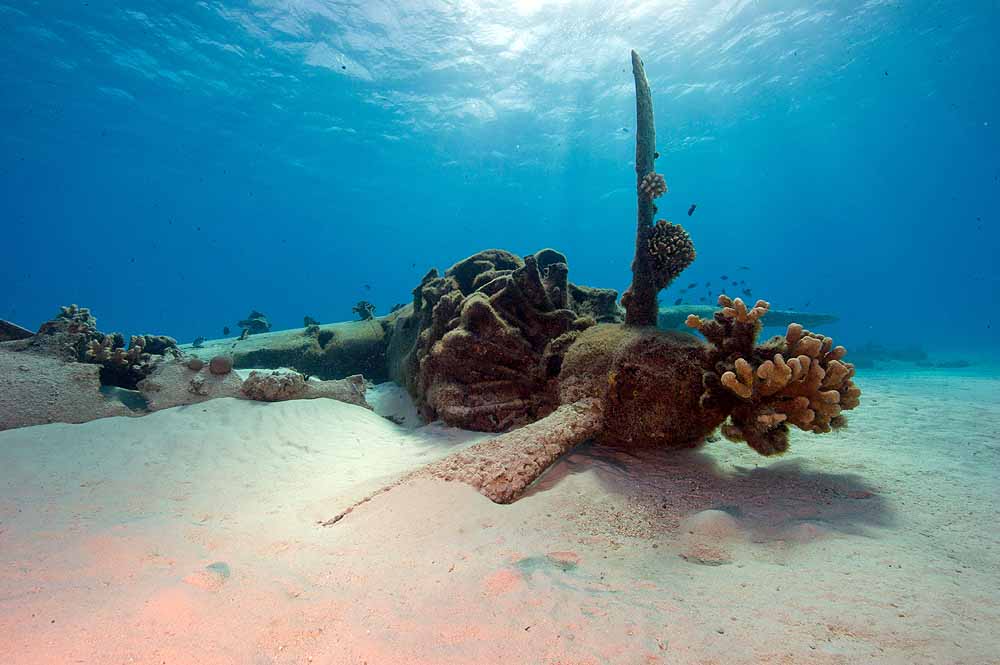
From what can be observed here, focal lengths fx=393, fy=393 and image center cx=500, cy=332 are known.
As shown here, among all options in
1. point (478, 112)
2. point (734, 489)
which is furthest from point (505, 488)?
point (478, 112)

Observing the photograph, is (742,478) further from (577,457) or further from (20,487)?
(20,487)

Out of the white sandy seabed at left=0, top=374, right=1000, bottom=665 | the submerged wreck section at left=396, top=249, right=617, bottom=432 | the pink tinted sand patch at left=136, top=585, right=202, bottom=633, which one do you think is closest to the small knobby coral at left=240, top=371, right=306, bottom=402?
the white sandy seabed at left=0, top=374, right=1000, bottom=665

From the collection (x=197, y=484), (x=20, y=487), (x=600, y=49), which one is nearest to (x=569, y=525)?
(x=197, y=484)

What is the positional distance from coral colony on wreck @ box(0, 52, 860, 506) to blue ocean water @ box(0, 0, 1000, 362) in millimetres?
26105

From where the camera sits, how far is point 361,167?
180 feet

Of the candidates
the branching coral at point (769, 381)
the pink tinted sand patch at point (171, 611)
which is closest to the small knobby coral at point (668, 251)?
the branching coral at point (769, 381)

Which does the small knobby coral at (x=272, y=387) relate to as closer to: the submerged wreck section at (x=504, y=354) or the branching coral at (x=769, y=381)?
the submerged wreck section at (x=504, y=354)

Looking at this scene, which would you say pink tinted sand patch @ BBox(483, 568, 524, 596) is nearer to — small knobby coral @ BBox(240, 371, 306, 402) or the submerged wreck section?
the submerged wreck section

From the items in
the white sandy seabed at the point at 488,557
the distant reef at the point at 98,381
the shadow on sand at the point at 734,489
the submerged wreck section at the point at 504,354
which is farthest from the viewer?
the submerged wreck section at the point at 504,354

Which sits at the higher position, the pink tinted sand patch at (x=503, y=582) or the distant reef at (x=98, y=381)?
the distant reef at (x=98, y=381)

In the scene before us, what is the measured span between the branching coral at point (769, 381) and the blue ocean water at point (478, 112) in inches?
1102

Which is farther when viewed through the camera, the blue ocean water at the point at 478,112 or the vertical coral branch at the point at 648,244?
the blue ocean water at the point at 478,112

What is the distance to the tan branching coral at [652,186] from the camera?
5148 mm

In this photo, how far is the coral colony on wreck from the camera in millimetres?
4047
